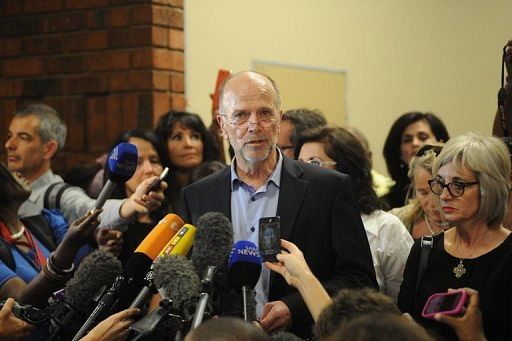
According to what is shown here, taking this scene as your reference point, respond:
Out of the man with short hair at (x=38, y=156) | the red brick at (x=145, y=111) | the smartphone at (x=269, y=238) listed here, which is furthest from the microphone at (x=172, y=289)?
the red brick at (x=145, y=111)

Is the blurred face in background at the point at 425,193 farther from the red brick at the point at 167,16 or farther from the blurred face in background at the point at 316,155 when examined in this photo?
the red brick at the point at 167,16

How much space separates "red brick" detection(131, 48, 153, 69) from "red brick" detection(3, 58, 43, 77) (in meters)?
0.68

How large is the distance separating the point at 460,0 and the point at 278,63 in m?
1.84

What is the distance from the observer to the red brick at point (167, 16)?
5367 millimetres

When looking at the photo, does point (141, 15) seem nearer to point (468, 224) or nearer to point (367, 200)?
point (367, 200)

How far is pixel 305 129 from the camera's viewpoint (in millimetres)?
4004

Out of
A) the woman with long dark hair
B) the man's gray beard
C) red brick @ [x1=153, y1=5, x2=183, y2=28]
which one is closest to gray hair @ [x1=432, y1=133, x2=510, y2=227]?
the man's gray beard

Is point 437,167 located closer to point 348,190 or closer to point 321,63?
point 348,190

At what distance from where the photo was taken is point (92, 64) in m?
5.56

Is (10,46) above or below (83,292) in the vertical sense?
above

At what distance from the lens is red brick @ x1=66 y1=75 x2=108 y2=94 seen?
18.2ft

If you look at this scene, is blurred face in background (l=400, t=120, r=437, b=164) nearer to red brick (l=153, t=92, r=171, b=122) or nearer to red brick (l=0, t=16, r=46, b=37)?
red brick (l=153, t=92, r=171, b=122)

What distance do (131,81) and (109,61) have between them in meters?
0.19

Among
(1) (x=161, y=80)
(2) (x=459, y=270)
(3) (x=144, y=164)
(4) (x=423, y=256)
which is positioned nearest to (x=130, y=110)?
(1) (x=161, y=80)
